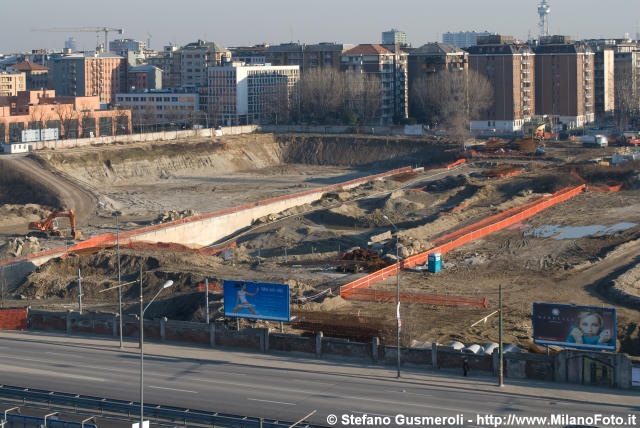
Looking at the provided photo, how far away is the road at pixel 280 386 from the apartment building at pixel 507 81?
356 feet

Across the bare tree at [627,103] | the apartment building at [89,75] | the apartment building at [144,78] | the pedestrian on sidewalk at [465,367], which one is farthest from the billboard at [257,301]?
the apartment building at [144,78]

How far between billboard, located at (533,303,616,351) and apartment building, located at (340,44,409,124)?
116m

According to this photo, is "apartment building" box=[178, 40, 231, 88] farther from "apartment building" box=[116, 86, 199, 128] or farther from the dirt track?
the dirt track

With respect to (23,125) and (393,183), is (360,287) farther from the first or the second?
(23,125)

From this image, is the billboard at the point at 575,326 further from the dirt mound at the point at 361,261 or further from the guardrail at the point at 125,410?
the dirt mound at the point at 361,261

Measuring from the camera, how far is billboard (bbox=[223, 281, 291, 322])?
4088 cm

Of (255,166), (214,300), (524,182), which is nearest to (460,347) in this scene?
(214,300)

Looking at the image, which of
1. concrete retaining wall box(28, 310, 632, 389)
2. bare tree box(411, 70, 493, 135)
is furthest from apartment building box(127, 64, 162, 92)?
concrete retaining wall box(28, 310, 632, 389)

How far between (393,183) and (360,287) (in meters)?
48.2

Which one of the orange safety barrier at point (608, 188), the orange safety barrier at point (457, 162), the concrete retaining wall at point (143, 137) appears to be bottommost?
the orange safety barrier at point (608, 188)

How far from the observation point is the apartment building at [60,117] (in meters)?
126

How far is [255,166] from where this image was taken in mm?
126750

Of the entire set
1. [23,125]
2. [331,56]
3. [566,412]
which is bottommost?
[566,412]

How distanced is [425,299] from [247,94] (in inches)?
4278
